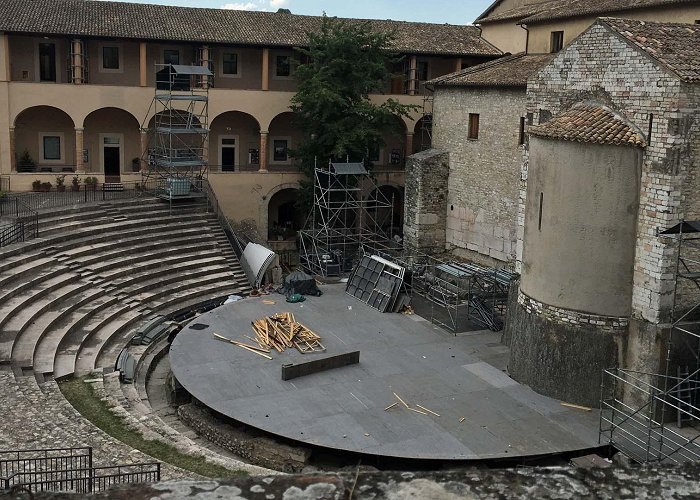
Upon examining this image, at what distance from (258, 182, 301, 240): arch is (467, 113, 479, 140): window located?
31.2 ft

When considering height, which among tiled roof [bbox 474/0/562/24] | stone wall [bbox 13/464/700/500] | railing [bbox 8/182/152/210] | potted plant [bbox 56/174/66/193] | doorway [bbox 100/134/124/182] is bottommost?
railing [bbox 8/182/152/210]

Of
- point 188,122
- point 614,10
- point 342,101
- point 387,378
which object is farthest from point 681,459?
point 188,122

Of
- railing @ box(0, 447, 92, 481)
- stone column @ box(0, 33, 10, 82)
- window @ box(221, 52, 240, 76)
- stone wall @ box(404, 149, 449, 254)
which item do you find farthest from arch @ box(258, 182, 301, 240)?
railing @ box(0, 447, 92, 481)

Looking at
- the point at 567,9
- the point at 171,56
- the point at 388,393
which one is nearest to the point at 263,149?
the point at 171,56

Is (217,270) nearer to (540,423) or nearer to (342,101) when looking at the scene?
(342,101)

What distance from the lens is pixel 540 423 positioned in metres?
17.0

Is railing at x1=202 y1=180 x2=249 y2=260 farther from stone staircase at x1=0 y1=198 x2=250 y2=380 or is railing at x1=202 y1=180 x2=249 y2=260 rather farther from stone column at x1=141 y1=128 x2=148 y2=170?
stone column at x1=141 y1=128 x2=148 y2=170

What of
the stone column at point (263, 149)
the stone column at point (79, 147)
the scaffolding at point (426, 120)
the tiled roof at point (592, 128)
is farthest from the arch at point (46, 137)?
the tiled roof at point (592, 128)

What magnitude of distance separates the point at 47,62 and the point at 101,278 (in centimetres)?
1471

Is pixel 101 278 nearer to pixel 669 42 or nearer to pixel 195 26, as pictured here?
pixel 195 26

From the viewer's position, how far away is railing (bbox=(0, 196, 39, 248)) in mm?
24609

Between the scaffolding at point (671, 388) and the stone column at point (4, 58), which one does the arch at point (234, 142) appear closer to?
the stone column at point (4, 58)

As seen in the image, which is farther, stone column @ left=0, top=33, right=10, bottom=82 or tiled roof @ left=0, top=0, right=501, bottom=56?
tiled roof @ left=0, top=0, right=501, bottom=56

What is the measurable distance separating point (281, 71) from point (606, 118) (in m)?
22.6
